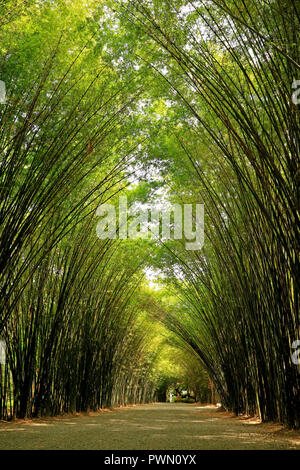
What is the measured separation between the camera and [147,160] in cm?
566

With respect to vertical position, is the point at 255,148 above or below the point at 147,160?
below

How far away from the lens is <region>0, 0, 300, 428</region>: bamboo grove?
105 inches

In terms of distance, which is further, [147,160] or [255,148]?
[147,160]

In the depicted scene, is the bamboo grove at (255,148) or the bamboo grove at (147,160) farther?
the bamboo grove at (147,160)

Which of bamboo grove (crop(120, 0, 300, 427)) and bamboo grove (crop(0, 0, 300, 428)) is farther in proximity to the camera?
bamboo grove (crop(0, 0, 300, 428))

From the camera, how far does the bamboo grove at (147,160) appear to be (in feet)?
8.75

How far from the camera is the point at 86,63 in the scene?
4164 mm

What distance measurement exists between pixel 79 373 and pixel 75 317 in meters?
0.98
